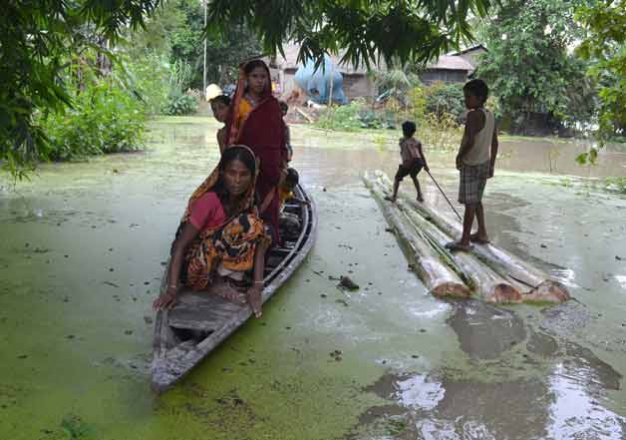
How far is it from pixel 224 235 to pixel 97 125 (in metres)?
7.98

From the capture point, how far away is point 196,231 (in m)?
3.37

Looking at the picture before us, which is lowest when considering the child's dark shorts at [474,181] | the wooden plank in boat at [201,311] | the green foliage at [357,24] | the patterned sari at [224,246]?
the wooden plank in boat at [201,311]

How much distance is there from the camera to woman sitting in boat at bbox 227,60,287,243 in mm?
4188

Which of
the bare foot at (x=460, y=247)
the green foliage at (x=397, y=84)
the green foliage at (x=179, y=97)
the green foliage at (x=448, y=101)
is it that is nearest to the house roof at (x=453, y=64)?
the green foliage at (x=397, y=84)

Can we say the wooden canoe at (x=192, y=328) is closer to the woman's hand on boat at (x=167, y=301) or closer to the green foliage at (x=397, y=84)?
the woman's hand on boat at (x=167, y=301)

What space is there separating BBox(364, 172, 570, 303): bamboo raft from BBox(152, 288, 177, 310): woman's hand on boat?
6.24 ft

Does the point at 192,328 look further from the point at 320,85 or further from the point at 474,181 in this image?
the point at 320,85

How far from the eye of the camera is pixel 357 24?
3.17 meters

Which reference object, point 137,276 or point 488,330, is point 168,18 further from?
point 488,330

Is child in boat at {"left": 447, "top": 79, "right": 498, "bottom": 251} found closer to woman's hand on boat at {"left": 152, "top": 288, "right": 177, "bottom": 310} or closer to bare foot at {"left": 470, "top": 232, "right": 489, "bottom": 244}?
bare foot at {"left": 470, "top": 232, "right": 489, "bottom": 244}

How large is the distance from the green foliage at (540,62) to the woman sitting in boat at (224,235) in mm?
17753

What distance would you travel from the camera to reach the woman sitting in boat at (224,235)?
339cm

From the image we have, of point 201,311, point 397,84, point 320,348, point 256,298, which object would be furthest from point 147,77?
point 320,348

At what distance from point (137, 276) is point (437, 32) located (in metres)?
2.70
